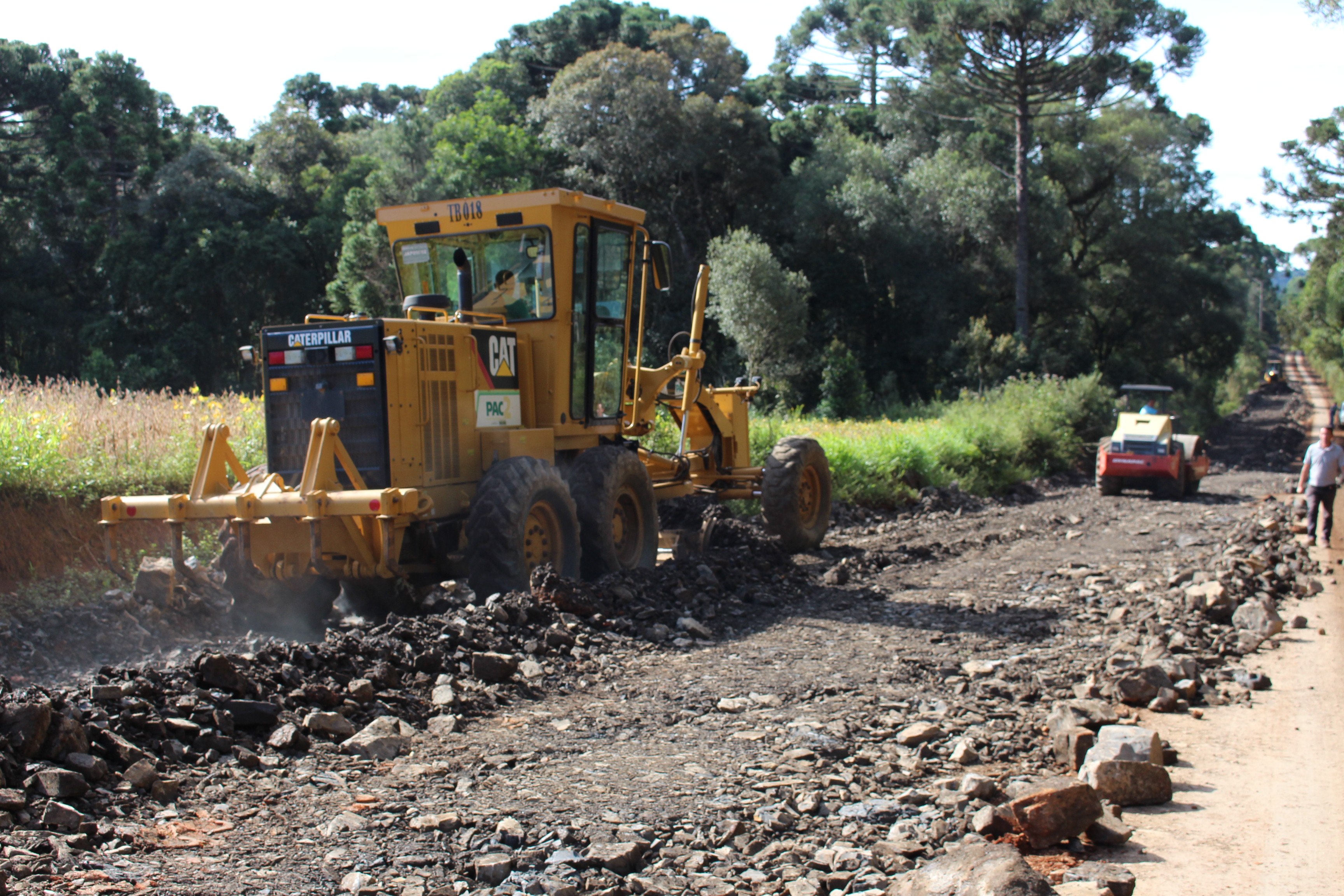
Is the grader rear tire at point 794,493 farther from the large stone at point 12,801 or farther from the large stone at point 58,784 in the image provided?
the large stone at point 12,801

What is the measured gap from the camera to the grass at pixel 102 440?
10156 mm

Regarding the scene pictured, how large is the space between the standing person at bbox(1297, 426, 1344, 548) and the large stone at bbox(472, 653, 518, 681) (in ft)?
32.9

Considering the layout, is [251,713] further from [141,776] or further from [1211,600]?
[1211,600]

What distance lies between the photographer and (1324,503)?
12602 mm

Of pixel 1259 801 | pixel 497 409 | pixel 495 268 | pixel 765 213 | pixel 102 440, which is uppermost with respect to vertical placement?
pixel 765 213

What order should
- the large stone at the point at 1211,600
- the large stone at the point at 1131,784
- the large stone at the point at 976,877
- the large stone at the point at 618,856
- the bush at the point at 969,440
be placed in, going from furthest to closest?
the bush at the point at 969,440
the large stone at the point at 1211,600
the large stone at the point at 1131,784
the large stone at the point at 618,856
the large stone at the point at 976,877

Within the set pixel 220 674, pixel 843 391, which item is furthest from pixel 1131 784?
pixel 843 391

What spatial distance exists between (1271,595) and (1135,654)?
11.1 ft

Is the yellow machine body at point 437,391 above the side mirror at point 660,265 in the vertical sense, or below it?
below

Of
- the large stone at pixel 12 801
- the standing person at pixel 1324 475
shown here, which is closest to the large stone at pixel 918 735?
the large stone at pixel 12 801

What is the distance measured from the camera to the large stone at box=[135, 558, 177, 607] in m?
7.83

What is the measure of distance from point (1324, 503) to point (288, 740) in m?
12.0

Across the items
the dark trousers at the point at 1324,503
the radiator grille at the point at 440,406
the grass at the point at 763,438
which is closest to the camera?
the radiator grille at the point at 440,406

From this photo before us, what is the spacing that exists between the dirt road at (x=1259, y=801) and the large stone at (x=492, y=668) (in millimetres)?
3210
